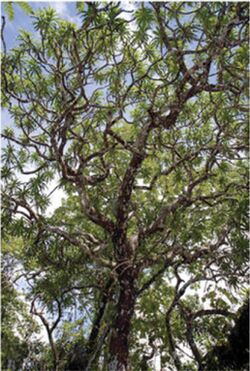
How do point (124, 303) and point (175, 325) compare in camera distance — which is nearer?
point (124, 303)

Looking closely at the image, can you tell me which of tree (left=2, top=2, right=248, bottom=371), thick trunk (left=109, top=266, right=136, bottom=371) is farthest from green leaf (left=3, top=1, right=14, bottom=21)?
thick trunk (left=109, top=266, right=136, bottom=371)

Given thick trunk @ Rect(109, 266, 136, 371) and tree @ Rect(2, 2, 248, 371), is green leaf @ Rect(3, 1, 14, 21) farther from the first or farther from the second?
thick trunk @ Rect(109, 266, 136, 371)

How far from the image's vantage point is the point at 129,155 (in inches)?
319

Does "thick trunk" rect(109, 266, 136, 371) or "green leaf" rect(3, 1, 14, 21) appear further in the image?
"thick trunk" rect(109, 266, 136, 371)

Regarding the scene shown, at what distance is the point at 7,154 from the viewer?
6.68 m

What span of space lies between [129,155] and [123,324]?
3449 mm

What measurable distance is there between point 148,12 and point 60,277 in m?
4.53

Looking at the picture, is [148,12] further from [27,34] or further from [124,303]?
[124,303]

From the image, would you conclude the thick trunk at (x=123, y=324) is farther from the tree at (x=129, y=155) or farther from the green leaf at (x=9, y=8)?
the green leaf at (x=9, y=8)

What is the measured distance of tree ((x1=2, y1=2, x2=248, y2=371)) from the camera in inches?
202

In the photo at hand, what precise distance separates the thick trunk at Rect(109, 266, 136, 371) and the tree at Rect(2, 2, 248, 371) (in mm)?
14

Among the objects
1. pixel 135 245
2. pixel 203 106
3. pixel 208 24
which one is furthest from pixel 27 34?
pixel 135 245

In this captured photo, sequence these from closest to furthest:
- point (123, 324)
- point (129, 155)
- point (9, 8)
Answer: point (9, 8)
point (123, 324)
point (129, 155)

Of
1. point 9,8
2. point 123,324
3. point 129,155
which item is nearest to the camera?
point 9,8
